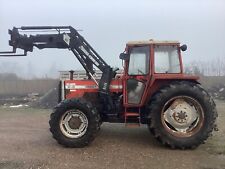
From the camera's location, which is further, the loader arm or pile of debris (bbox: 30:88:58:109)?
pile of debris (bbox: 30:88:58:109)

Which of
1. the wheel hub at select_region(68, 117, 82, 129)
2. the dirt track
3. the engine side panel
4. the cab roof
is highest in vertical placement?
the cab roof

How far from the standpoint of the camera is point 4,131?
12.3 m

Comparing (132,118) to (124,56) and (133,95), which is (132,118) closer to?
(133,95)

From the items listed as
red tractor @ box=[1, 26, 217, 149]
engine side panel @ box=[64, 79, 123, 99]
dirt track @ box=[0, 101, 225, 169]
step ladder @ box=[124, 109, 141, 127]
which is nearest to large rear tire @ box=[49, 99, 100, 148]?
red tractor @ box=[1, 26, 217, 149]

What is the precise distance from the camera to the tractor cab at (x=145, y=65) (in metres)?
10.2

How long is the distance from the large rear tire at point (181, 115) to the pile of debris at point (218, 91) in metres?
19.0

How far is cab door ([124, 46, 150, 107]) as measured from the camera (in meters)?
10.3

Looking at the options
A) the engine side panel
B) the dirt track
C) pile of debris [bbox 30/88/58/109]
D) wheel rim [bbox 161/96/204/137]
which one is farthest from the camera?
pile of debris [bbox 30/88/58/109]

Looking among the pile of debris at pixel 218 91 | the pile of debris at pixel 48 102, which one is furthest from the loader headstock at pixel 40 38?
the pile of debris at pixel 218 91

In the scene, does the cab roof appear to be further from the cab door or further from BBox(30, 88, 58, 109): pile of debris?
BBox(30, 88, 58, 109): pile of debris

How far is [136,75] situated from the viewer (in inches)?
408

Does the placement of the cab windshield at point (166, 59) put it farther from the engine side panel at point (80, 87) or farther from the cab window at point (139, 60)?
the engine side panel at point (80, 87)

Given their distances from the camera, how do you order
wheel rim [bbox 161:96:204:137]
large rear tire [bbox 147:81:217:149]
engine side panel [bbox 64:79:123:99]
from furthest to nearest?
engine side panel [bbox 64:79:123:99]
wheel rim [bbox 161:96:204:137]
large rear tire [bbox 147:81:217:149]

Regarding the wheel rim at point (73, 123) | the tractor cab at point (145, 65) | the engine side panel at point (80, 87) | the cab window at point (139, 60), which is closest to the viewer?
the wheel rim at point (73, 123)
